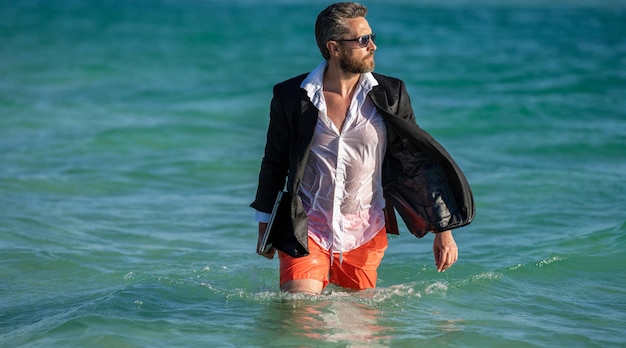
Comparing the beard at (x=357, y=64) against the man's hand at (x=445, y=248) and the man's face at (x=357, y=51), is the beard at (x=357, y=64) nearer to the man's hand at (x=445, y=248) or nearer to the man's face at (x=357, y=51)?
the man's face at (x=357, y=51)

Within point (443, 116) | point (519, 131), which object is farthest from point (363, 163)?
point (443, 116)

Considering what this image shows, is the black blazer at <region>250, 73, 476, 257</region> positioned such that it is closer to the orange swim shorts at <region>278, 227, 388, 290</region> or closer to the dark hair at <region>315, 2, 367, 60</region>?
the orange swim shorts at <region>278, 227, 388, 290</region>

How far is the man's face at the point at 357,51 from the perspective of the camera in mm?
4695

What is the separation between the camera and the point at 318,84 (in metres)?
4.81

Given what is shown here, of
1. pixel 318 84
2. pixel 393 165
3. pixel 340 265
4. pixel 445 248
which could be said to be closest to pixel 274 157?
pixel 318 84

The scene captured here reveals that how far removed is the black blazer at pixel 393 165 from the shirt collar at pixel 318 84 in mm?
26

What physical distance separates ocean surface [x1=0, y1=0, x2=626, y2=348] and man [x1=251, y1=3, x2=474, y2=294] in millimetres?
376

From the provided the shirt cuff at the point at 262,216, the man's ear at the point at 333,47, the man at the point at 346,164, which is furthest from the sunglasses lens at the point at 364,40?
the shirt cuff at the point at 262,216

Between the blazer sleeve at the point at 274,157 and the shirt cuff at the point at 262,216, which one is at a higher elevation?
the blazer sleeve at the point at 274,157

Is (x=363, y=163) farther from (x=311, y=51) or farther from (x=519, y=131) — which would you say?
(x=311, y=51)

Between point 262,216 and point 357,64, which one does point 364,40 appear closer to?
point 357,64

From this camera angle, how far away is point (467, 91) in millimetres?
16062

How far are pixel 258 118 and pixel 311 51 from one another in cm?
781

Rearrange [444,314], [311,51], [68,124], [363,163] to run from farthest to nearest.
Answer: [311,51], [68,124], [444,314], [363,163]
